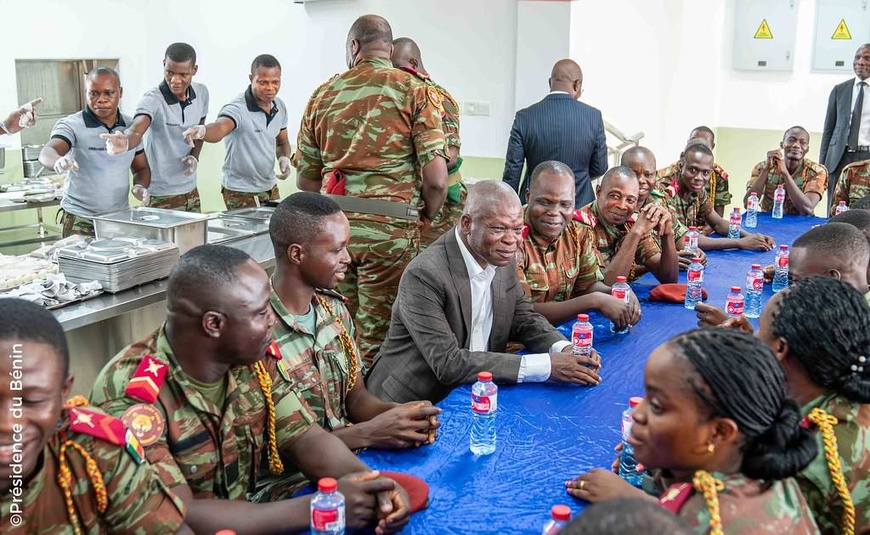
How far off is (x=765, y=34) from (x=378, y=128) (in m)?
6.38

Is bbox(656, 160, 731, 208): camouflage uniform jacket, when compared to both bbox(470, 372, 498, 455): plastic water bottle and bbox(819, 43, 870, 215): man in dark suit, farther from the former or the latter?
bbox(470, 372, 498, 455): plastic water bottle

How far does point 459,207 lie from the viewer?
4945 mm

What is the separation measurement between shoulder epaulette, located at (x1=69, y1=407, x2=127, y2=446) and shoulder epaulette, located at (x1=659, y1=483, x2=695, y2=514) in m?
1.04

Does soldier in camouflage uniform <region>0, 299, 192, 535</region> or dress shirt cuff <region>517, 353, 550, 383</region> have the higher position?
soldier in camouflage uniform <region>0, 299, 192, 535</region>

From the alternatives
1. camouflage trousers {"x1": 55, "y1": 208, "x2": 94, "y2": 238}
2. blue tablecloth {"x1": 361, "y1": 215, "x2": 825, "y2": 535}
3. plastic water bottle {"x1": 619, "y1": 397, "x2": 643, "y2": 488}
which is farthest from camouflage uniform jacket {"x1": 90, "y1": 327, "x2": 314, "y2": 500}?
camouflage trousers {"x1": 55, "y1": 208, "x2": 94, "y2": 238}

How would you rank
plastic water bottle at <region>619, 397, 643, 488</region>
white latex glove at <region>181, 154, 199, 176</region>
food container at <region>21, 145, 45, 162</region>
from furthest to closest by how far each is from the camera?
1. food container at <region>21, 145, 45, 162</region>
2. white latex glove at <region>181, 154, 199, 176</region>
3. plastic water bottle at <region>619, 397, 643, 488</region>

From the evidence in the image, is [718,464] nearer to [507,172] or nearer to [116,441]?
[116,441]

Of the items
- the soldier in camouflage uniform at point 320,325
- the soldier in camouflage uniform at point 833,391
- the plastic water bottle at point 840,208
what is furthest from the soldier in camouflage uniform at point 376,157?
the plastic water bottle at point 840,208

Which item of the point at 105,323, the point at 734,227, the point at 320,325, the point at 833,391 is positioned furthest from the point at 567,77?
the point at 833,391

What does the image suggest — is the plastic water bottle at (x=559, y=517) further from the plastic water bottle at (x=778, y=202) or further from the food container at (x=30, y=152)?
the food container at (x=30, y=152)

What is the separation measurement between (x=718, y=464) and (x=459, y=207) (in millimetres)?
3489

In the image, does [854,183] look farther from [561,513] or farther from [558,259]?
[561,513]

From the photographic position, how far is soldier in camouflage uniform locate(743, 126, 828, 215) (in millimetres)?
6016

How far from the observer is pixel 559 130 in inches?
213
